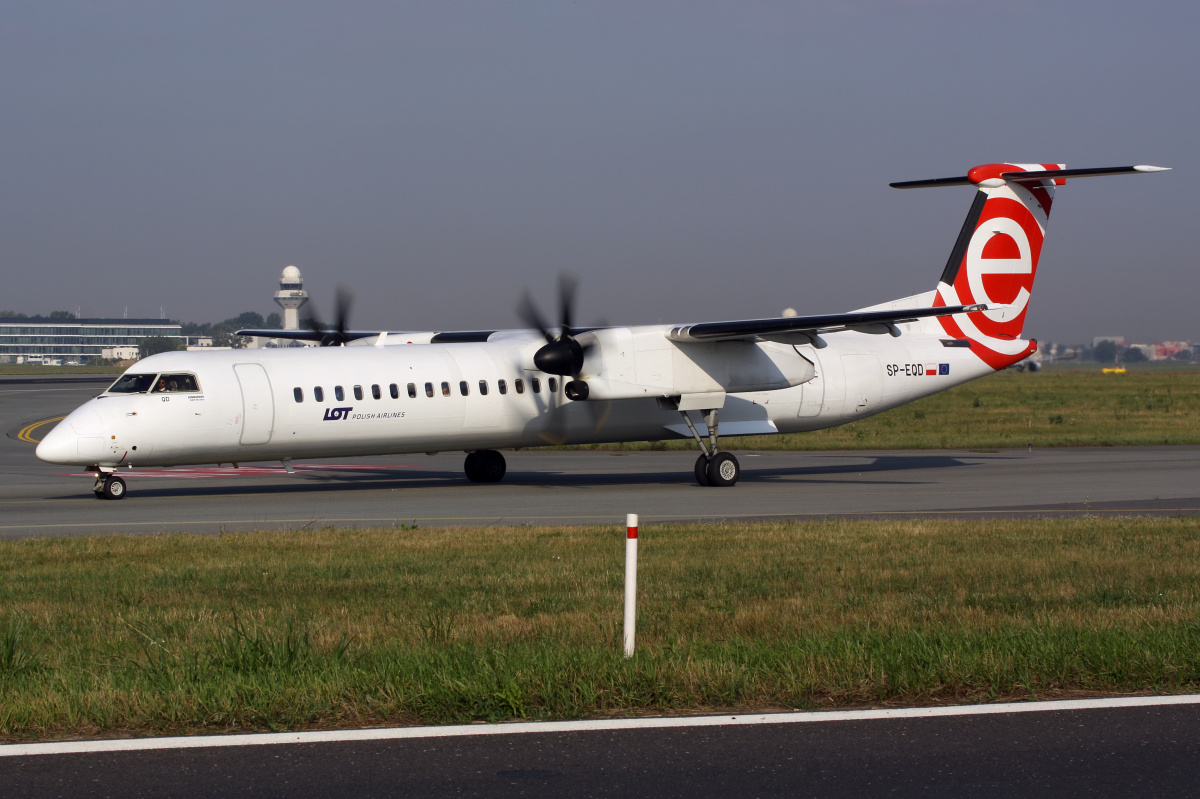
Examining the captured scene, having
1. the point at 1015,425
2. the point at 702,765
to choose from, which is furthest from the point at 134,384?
the point at 1015,425

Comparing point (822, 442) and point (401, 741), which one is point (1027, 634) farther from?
point (822, 442)

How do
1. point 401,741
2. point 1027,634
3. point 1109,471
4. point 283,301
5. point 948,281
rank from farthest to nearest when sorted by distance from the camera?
point 283,301, point 948,281, point 1109,471, point 1027,634, point 401,741

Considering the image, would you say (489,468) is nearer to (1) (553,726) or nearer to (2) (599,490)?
(2) (599,490)

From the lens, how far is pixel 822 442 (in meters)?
36.5

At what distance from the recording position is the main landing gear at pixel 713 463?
22.9 meters

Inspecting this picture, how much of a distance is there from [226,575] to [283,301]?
489 feet

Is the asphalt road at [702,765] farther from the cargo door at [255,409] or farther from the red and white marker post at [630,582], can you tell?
the cargo door at [255,409]

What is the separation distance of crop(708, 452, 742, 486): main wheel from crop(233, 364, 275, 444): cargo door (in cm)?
833

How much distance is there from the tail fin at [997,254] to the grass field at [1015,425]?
7.45 m

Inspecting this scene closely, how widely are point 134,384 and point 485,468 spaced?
7305 mm

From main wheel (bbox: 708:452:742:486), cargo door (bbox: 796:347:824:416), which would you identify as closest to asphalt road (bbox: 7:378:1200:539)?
main wheel (bbox: 708:452:742:486)

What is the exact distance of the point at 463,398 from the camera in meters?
22.2

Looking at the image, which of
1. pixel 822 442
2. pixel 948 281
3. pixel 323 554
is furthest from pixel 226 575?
pixel 822 442

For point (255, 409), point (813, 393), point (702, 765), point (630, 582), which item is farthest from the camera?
point (813, 393)
